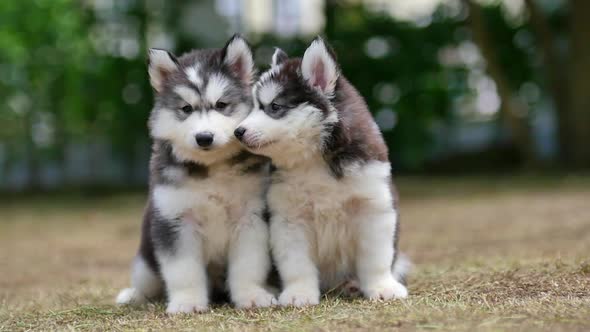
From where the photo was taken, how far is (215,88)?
15.4ft

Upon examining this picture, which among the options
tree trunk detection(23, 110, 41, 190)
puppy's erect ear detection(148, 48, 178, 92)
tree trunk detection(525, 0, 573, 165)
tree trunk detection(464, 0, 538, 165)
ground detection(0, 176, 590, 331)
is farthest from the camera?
tree trunk detection(23, 110, 41, 190)

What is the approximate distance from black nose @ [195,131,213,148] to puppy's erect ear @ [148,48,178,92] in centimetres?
63

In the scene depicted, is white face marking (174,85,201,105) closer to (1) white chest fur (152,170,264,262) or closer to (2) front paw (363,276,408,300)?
(1) white chest fur (152,170,264,262)

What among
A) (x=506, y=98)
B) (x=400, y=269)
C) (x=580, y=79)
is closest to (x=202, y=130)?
(x=400, y=269)

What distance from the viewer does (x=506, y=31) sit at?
15.8 metres

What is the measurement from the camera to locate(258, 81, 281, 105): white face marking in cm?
464

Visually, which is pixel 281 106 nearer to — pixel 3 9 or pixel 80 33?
pixel 80 33

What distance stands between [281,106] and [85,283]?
294cm

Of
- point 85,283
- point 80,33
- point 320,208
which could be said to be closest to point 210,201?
point 320,208

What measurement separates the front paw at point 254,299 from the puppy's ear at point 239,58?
4.55ft

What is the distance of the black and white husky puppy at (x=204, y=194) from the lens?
4555 millimetres

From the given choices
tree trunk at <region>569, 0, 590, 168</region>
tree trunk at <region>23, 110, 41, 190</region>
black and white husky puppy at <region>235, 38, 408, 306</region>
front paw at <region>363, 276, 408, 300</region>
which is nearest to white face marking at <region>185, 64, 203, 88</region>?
black and white husky puppy at <region>235, 38, 408, 306</region>

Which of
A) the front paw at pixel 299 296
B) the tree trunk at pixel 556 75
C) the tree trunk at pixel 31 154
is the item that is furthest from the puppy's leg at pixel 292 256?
the tree trunk at pixel 31 154

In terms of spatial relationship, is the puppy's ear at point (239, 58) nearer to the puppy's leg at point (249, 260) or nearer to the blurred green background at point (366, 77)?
the puppy's leg at point (249, 260)
